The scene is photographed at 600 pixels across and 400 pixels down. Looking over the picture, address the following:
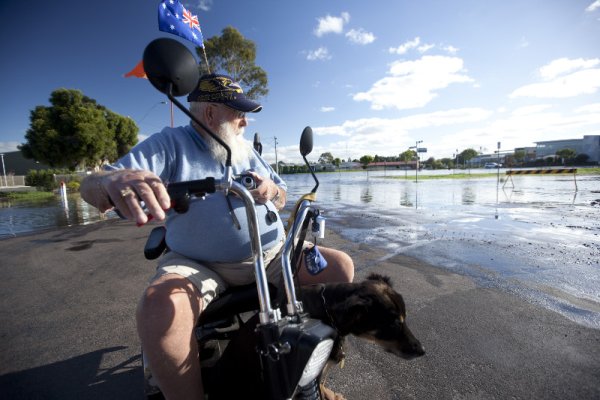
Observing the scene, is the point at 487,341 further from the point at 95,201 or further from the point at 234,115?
the point at 95,201

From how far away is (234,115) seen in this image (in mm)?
1734

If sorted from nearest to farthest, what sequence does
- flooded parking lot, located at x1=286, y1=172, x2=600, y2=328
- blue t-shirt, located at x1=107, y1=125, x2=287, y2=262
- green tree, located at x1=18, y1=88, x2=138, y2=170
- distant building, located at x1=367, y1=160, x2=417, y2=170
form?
blue t-shirt, located at x1=107, y1=125, x2=287, y2=262, flooded parking lot, located at x1=286, y1=172, x2=600, y2=328, green tree, located at x1=18, y1=88, x2=138, y2=170, distant building, located at x1=367, y1=160, x2=417, y2=170

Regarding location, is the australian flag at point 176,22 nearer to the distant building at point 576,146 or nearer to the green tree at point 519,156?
the distant building at point 576,146

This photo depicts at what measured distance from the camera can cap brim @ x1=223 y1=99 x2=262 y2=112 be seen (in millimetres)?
1585

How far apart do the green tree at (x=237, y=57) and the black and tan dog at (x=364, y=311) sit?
22.8 metres

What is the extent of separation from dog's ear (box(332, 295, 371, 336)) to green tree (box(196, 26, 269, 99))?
2291 centimetres

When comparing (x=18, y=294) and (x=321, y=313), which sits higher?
(x=321, y=313)

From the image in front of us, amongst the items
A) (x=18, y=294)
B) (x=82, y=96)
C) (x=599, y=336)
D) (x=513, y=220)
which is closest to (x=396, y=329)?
(x=599, y=336)

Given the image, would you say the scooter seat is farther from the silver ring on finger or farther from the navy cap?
the navy cap

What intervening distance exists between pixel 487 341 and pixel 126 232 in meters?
7.99

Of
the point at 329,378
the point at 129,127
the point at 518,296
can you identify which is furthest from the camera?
the point at 129,127

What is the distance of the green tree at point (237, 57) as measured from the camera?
21.8m

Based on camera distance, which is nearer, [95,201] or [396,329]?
[95,201]

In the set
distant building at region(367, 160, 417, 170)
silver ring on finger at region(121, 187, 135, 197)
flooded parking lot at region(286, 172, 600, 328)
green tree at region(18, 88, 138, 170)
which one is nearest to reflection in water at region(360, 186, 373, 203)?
flooded parking lot at region(286, 172, 600, 328)
